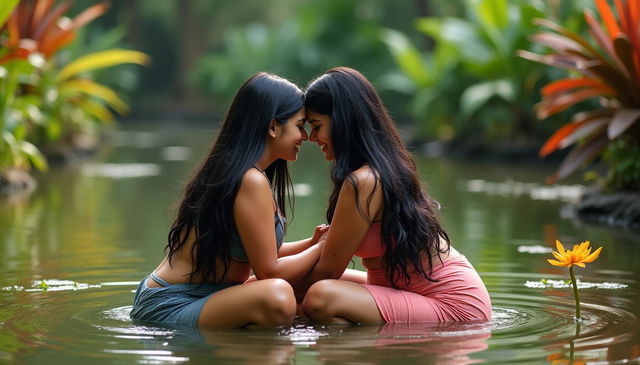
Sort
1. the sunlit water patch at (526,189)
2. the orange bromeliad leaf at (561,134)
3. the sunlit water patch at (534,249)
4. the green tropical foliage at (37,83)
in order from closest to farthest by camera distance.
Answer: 1. the sunlit water patch at (534,249)
2. the orange bromeliad leaf at (561,134)
3. the green tropical foliage at (37,83)
4. the sunlit water patch at (526,189)

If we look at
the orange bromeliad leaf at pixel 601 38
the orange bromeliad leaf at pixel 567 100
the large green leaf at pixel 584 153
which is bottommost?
the large green leaf at pixel 584 153

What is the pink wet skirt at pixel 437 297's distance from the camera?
503 cm

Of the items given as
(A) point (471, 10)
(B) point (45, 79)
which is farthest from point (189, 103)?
(B) point (45, 79)

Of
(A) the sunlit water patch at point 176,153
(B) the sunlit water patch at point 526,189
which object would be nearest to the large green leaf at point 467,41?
(B) the sunlit water patch at point 526,189

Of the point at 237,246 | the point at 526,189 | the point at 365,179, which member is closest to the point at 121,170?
the point at 526,189

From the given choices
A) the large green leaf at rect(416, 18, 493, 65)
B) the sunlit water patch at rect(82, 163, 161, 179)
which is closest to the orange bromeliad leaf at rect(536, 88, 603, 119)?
the sunlit water patch at rect(82, 163, 161, 179)

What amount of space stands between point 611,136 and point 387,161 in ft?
14.8

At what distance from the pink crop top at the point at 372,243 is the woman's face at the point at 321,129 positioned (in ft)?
1.19

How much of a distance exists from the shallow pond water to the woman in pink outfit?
0.11 meters

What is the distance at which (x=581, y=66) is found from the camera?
9539 millimetres

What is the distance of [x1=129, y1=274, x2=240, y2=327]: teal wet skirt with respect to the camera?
5.10 m

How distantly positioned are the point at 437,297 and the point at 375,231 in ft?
1.30

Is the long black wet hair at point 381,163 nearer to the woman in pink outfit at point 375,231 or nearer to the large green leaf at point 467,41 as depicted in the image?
the woman in pink outfit at point 375,231

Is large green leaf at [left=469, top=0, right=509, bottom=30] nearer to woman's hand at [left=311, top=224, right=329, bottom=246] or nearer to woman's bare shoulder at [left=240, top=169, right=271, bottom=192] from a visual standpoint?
woman's hand at [left=311, top=224, right=329, bottom=246]
